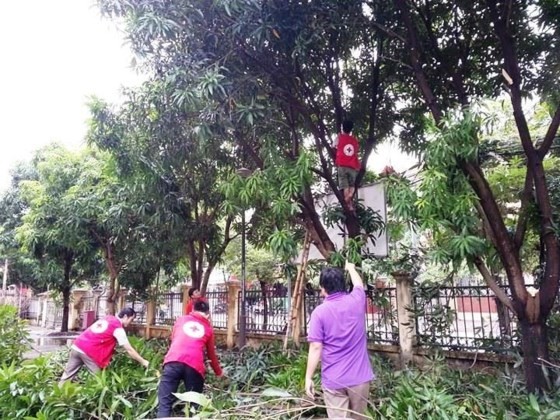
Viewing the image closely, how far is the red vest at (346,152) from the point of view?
6098 mm

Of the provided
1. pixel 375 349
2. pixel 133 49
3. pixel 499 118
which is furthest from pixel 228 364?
pixel 499 118

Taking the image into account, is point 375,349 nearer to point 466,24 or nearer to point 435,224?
point 435,224

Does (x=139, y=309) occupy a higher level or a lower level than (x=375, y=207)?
lower

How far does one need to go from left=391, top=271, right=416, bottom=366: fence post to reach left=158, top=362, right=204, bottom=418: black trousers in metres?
3.20

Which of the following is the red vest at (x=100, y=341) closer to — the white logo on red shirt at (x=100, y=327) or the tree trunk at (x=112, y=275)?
the white logo on red shirt at (x=100, y=327)

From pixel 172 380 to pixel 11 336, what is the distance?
447 cm

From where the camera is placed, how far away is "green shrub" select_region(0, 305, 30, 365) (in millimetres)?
7299

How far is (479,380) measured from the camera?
526cm

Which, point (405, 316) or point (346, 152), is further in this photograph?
point (405, 316)

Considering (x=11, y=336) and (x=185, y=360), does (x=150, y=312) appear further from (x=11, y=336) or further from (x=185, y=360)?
(x=185, y=360)

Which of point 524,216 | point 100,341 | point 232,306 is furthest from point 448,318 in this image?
point 232,306

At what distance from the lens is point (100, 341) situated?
5.62m

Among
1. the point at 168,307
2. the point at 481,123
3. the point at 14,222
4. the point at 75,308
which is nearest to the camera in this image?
the point at 481,123

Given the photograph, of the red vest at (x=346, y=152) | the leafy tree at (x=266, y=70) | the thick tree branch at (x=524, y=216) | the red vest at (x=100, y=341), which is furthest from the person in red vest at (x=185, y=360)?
the thick tree branch at (x=524, y=216)
